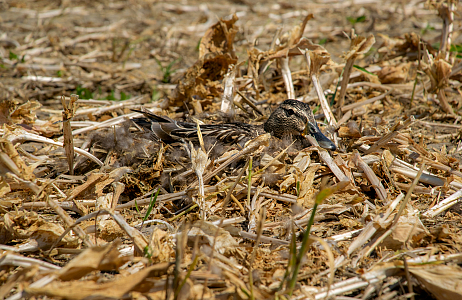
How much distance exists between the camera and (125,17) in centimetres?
816

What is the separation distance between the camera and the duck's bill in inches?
136

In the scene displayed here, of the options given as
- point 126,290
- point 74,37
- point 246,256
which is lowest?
point 246,256

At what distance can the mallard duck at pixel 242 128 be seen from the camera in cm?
364

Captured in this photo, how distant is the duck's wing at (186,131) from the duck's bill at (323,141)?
64 centimetres

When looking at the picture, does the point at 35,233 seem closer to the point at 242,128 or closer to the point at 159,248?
the point at 159,248

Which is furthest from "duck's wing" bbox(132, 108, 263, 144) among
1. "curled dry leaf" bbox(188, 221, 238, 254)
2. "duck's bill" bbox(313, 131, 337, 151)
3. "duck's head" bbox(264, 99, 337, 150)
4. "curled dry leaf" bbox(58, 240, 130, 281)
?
"curled dry leaf" bbox(58, 240, 130, 281)

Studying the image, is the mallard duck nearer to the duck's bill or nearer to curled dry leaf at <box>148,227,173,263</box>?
the duck's bill

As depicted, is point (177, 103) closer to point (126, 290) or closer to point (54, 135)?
point (54, 135)

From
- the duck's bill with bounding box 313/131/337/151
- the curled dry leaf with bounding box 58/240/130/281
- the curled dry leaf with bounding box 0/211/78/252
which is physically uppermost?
the duck's bill with bounding box 313/131/337/151

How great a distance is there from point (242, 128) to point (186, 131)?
590 millimetres

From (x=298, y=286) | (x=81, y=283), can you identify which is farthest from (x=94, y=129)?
(x=298, y=286)

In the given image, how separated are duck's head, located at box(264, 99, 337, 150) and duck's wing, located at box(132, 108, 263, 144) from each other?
327 mm

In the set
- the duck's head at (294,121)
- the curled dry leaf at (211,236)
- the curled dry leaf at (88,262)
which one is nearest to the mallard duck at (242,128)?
the duck's head at (294,121)

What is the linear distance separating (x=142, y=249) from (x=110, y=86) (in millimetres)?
4049
